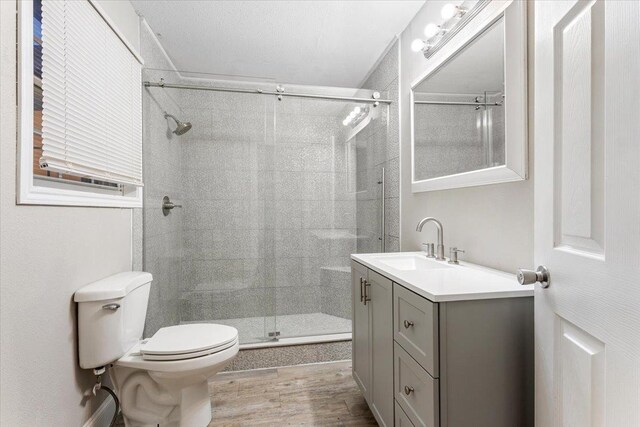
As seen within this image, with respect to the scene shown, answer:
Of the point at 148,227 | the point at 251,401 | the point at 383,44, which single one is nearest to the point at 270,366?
the point at 251,401

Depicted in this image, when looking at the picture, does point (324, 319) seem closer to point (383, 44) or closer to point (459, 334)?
point (459, 334)

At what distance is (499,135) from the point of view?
139 cm

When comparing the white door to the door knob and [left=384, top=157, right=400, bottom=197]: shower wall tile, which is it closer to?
the door knob

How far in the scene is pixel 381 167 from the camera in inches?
108

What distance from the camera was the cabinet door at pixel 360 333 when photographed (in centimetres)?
167

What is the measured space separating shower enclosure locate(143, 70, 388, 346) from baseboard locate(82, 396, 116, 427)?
0.76 m

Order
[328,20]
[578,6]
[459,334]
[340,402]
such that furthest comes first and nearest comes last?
[328,20] < [340,402] < [459,334] < [578,6]

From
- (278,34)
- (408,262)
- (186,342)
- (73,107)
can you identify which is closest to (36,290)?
(186,342)

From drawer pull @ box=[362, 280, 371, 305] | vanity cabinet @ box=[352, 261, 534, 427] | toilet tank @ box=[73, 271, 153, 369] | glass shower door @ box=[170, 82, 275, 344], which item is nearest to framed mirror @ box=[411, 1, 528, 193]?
vanity cabinet @ box=[352, 261, 534, 427]

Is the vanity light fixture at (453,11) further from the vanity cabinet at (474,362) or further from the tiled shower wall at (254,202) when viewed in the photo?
→ the vanity cabinet at (474,362)

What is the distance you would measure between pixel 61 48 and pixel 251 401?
2.03 meters

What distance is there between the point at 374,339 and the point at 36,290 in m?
1.44

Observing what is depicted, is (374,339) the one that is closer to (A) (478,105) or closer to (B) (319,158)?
(A) (478,105)

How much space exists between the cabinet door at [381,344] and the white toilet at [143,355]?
29.5 inches
